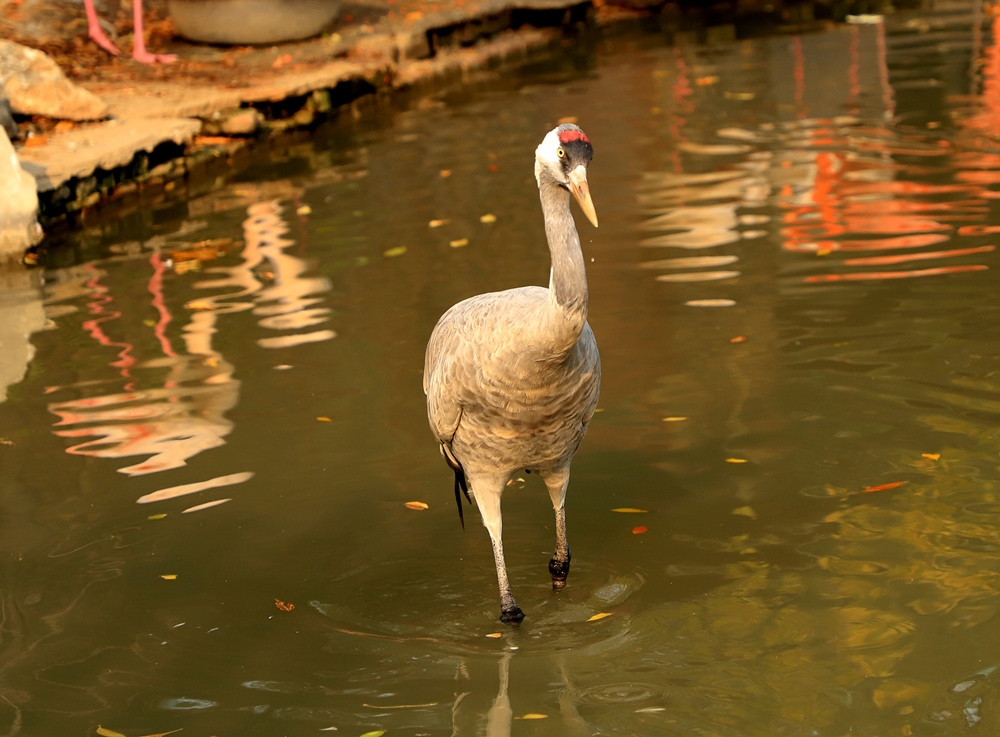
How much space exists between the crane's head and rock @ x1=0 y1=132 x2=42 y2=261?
7.81 m

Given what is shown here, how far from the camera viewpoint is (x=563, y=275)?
4277mm

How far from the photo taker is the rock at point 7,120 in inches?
488

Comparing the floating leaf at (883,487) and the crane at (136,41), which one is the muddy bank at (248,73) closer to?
the crane at (136,41)

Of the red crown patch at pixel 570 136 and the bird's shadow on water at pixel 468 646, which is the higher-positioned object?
the red crown patch at pixel 570 136

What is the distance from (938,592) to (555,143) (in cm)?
247

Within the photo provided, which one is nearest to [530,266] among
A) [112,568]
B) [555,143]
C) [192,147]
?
[112,568]

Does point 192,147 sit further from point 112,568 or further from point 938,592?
point 938,592

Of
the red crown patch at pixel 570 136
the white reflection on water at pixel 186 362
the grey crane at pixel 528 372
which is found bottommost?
the white reflection on water at pixel 186 362

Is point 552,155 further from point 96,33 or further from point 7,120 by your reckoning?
point 96,33

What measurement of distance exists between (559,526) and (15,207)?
24.3 ft

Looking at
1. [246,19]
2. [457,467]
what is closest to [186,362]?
[457,467]

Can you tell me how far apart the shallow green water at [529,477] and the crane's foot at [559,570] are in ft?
0.21

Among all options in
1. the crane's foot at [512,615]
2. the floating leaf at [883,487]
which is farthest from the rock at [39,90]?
the floating leaf at [883,487]

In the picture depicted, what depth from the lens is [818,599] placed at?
520 cm
